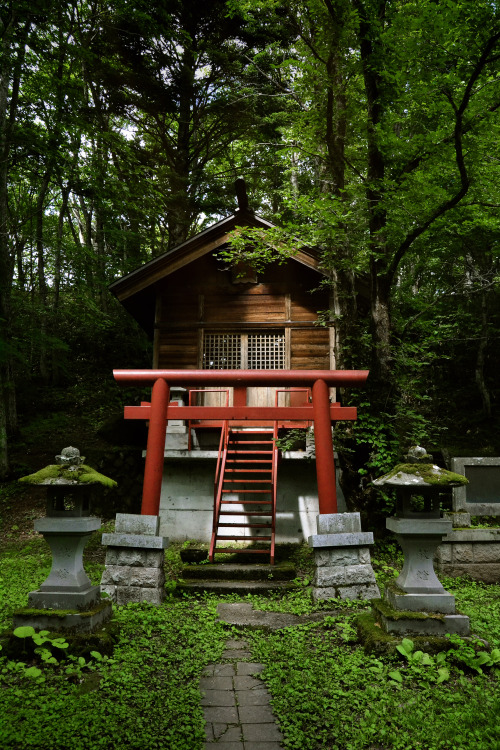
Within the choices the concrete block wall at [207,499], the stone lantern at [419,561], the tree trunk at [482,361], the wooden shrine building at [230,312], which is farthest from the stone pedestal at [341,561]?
the tree trunk at [482,361]

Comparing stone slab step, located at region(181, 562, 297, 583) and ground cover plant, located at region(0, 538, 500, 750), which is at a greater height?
ground cover plant, located at region(0, 538, 500, 750)

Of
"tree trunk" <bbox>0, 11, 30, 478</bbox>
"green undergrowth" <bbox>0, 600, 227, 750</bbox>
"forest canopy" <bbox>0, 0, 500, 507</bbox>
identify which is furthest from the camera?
"tree trunk" <bbox>0, 11, 30, 478</bbox>

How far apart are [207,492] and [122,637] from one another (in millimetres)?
5290

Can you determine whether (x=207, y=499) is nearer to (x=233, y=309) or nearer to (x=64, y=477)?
(x=233, y=309)

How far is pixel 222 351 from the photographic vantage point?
1204 cm

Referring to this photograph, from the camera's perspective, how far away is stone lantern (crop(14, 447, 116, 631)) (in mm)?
4512

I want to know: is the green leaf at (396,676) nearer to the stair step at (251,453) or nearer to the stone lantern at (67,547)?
the stone lantern at (67,547)

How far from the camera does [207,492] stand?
33.1ft

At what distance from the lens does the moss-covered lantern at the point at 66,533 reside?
15.2 feet

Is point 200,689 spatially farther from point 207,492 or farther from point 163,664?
point 207,492

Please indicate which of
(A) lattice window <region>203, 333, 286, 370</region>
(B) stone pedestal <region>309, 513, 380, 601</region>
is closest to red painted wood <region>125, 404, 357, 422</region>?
(B) stone pedestal <region>309, 513, 380, 601</region>

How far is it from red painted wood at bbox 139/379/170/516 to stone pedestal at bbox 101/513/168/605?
30cm

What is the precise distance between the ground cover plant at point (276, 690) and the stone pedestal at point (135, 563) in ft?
1.60

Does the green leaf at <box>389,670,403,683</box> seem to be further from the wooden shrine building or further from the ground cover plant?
the wooden shrine building
